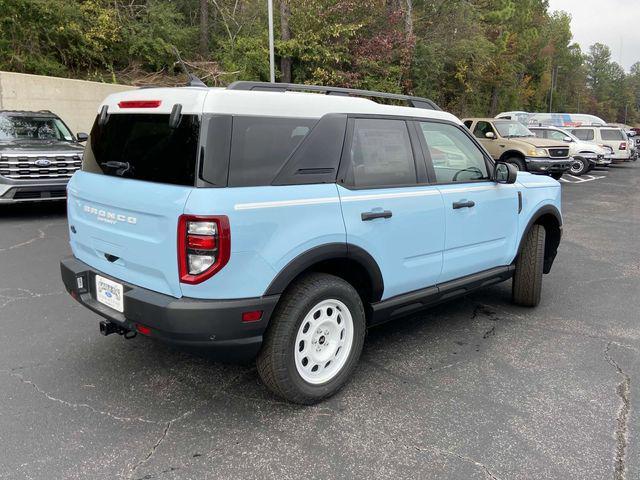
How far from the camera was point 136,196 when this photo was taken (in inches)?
114

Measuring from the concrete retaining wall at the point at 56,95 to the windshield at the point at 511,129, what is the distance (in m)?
12.3

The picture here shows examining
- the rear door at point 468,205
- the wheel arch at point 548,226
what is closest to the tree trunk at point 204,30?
the wheel arch at point 548,226

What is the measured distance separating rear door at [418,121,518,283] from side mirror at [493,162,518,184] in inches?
2.5

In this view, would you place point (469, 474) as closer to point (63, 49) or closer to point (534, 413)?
point (534, 413)

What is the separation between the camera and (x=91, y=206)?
3.27 m

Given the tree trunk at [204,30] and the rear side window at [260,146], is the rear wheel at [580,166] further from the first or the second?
the rear side window at [260,146]

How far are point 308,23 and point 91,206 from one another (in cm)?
1745

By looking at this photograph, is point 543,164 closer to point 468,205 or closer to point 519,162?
point 519,162

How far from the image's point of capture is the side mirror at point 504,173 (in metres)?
4.33

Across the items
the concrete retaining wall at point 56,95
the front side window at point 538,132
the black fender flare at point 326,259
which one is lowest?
the black fender flare at point 326,259

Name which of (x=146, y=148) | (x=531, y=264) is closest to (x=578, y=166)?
(x=531, y=264)

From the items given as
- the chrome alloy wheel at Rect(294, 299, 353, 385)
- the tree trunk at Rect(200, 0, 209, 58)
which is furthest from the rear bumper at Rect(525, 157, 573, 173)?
the tree trunk at Rect(200, 0, 209, 58)

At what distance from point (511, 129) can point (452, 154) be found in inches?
560

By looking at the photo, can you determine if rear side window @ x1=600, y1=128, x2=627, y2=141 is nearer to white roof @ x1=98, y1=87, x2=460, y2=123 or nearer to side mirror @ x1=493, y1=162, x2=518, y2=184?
side mirror @ x1=493, y1=162, x2=518, y2=184
